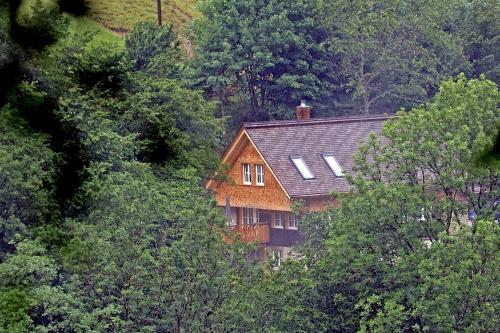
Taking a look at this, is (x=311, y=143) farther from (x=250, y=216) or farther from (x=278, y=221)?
(x=250, y=216)

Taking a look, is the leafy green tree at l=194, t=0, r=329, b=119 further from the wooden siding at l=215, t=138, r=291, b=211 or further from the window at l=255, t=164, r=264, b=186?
the wooden siding at l=215, t=138, r=291, b=211

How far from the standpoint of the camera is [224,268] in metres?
20.8

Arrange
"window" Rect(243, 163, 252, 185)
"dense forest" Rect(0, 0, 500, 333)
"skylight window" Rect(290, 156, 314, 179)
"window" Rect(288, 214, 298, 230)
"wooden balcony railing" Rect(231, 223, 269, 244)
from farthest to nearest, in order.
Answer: "window" Rect(243, 163, 252, 185)
"skylight window" Rect(290, 156, 314, 179)
"window" Rect(288, 214, 298, 230)
"wooden balcony railing" Rect(231, 223, 269, 244)
"dense forest" Rect(0, 0, 500, 333)

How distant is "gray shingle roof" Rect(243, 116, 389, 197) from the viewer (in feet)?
118

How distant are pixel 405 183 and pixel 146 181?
17.8 ft

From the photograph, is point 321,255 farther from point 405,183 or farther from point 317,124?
point 317,124

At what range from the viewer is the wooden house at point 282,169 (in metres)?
35.6

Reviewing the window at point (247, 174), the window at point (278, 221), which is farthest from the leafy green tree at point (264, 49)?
the window at point (278, 221)

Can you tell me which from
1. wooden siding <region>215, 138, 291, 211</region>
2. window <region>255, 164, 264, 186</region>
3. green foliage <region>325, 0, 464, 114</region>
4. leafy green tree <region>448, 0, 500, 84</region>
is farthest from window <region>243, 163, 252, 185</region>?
leafy green tree <region>448, 0, 500, 84</region>

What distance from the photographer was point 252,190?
36656 millimetres

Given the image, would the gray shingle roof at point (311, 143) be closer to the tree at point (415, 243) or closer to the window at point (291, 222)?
the window at point (291, 222)

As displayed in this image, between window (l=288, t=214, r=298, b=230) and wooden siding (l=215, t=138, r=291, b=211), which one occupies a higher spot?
wooden siding (l=215, t=138, r=291, b=211)

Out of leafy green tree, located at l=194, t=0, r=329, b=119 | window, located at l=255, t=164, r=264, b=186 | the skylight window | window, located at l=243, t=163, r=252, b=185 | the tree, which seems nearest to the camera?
the tree

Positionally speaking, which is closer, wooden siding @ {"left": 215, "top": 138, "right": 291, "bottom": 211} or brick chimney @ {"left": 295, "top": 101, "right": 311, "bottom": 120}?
wooden siding @ {"left": 215, "top": 138, "right": 291, "bottom": 211}
